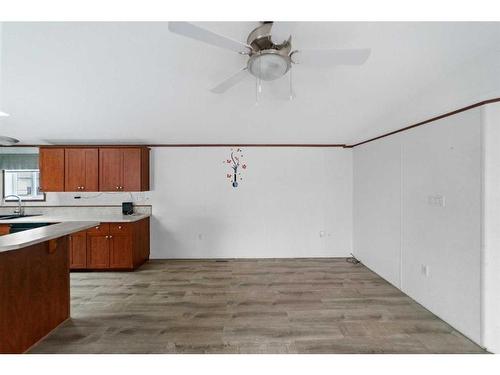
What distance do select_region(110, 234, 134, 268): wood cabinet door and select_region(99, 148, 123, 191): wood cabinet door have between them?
33.6 inches

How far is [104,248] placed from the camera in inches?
153

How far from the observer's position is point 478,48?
1929 millimetres

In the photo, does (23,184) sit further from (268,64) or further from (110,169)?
(268,64)

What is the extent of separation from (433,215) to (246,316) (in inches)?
90.0

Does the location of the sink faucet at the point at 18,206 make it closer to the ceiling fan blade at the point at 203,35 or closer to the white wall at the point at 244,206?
the white wall at the point at 244,206

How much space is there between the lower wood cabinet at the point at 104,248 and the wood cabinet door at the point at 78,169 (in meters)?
0.79

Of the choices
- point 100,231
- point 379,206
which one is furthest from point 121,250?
point 379,206

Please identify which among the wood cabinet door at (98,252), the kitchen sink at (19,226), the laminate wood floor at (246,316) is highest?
the kitchen sink at (19,226)

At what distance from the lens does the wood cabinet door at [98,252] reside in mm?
3869

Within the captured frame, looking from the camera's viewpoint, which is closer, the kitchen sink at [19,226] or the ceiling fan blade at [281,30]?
the ceiling fan blade at [281,30]

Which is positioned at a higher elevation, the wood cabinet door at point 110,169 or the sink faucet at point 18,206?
the wood cabinet door at point 110,169

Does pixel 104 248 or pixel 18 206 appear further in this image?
pixel 18 206

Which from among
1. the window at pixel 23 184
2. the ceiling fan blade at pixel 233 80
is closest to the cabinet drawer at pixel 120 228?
the window at pixel 23 184

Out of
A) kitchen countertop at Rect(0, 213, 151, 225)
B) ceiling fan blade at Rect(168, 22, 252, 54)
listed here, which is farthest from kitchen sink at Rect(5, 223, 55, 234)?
ceiling fan blade at Rect(168, 22, 252, 54)
